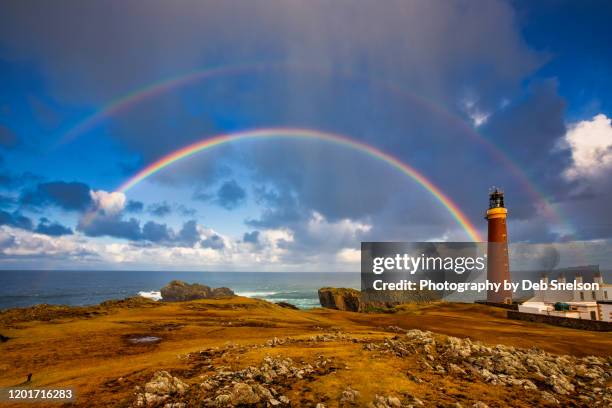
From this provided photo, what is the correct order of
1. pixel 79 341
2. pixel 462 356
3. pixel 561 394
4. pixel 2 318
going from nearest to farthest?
pixel 561 394 → pixel 462 356 → pixel 79 341 → pixel 2 318

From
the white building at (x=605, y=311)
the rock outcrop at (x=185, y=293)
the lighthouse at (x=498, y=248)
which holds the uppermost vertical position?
the lighthouse at (x=498, y=248)

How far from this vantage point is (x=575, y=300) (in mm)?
68312

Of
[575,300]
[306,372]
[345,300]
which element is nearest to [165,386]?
[306,372]

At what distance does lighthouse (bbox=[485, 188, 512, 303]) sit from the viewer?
226 ft

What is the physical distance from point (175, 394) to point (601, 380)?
20322 mm

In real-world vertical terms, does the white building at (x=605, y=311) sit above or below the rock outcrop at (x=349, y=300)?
A: above

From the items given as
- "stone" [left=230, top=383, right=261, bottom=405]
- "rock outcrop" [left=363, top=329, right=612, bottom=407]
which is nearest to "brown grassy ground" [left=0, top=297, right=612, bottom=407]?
"rock outcrop" [left=363, top=329, right=612, bottom=407]

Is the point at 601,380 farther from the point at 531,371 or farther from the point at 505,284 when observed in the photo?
the point at 505,284

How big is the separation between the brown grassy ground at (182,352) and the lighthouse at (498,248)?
93.7ft

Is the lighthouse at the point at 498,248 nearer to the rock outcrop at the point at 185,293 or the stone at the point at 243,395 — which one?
the stone at the point at 243,395

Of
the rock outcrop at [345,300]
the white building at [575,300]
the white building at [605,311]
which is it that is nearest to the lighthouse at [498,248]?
the white building at [575,300]

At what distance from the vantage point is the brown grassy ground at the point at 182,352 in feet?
49.1

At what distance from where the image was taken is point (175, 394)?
1456 cm

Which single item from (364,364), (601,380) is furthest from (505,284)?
(364,364)
